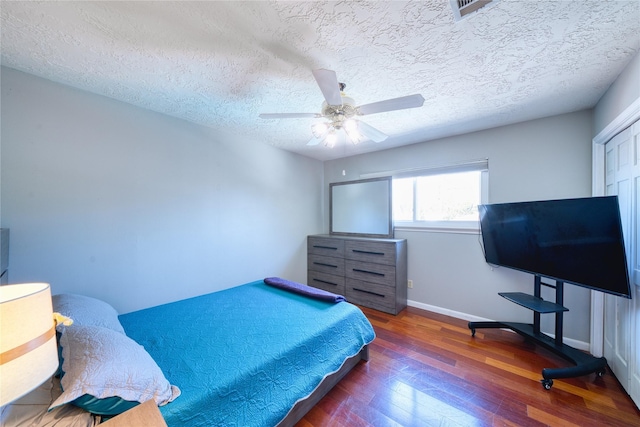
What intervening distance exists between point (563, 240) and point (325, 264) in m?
2.69

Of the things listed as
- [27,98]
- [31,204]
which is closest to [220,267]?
[31,204]

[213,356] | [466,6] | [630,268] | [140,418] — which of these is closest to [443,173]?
[630,268]

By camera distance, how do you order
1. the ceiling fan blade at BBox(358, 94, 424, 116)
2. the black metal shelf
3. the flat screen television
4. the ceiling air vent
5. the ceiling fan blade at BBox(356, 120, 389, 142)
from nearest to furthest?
the ceiling air vent, the ceiling fan blade at BBox(358, 94, 424, 116), the flat screen television, the ceiling fan blade at BBox(356, 120, 389, 142), the black metal shelf

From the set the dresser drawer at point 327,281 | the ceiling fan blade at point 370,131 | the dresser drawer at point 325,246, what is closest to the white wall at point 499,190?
the dresser drawer at point 325,246

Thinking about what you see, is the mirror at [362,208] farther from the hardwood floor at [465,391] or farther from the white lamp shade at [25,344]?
the white lamp shade at [25,344]

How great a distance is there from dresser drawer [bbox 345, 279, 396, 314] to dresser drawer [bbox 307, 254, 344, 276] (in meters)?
0.24

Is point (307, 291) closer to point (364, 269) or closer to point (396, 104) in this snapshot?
point (364, 269)

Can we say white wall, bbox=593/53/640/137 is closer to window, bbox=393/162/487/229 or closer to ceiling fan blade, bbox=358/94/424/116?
window, bbox=393/162/487/229

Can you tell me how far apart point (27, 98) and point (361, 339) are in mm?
3122

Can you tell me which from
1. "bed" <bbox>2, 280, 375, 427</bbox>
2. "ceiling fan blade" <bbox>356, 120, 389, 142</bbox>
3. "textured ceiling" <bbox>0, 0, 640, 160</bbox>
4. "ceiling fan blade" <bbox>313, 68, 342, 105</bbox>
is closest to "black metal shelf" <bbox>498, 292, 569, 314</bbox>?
"bed" <bbox>2, 280, 375, 427</bbox>

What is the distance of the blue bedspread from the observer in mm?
1133

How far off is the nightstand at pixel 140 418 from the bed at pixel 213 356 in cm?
9

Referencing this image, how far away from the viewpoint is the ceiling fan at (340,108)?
1.31 metres

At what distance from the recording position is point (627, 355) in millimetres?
1668
